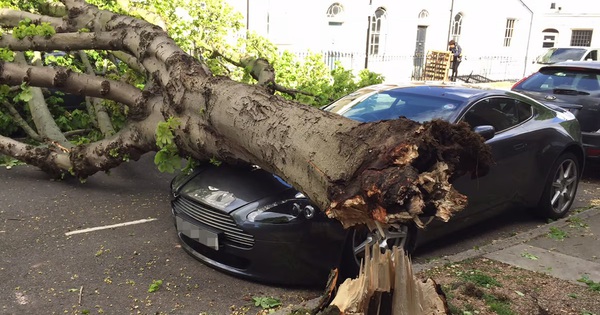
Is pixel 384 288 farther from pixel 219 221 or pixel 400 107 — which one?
pixel 400 107

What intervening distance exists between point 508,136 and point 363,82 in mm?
3381

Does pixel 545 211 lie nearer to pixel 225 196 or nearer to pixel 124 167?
pixel 225 196

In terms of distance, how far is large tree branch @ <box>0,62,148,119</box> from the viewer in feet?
19.0

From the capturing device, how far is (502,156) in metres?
5.57

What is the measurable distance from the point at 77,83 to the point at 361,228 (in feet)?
14.1

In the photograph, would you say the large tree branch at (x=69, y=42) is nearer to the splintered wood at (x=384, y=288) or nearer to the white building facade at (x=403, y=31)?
the splintered wood at (x=384, y=288)

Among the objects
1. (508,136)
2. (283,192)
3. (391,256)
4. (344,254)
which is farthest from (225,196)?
(508,136)

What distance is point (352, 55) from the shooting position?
21.1 metres

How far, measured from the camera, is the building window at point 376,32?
22.8 meters

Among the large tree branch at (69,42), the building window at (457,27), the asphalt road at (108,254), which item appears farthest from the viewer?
the building window at (457,27)

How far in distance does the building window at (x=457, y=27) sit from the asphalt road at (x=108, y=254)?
2037cm

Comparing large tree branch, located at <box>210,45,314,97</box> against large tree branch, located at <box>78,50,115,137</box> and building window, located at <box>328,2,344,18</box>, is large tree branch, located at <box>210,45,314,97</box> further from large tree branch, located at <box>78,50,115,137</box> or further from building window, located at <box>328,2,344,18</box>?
building window, located at <box>328,2,344,18</box>

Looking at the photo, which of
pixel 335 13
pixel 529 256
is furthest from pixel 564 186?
pixel 335 13

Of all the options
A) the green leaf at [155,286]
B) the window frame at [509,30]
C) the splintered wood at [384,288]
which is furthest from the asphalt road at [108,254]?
the window frame at [509,30]
